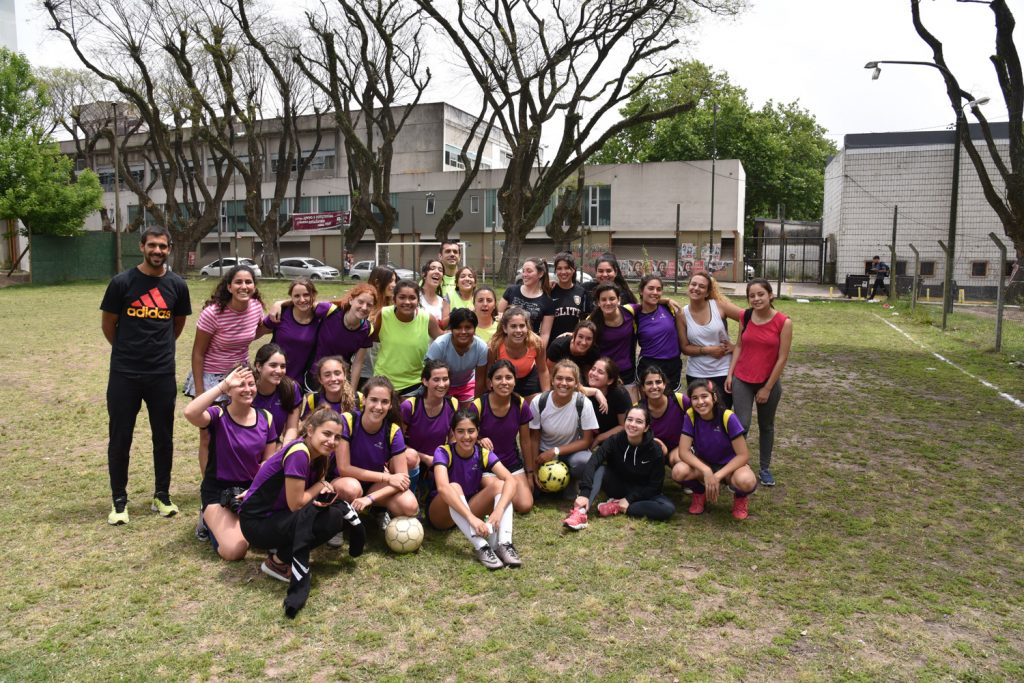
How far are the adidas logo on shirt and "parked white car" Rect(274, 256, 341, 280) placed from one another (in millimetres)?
31253

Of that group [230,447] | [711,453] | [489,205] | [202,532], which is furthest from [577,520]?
[489,205]

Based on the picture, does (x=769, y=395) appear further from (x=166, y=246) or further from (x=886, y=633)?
(x=166, y=246)

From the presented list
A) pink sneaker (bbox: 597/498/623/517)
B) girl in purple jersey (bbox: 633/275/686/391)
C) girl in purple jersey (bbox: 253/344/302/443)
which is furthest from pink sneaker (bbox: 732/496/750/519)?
girl in purple jersey (bbox: 253/344/302/443)

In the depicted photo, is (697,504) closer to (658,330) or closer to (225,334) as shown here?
(658,330)

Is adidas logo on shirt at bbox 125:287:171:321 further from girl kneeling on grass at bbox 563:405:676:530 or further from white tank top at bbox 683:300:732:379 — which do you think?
white tank top at bbox 683:300:732:379

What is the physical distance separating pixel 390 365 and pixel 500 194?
69.7ft

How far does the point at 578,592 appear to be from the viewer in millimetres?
4109

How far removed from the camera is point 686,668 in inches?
132

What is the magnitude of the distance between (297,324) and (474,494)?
179cm

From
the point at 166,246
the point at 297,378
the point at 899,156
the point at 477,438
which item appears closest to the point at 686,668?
the point at 477,438

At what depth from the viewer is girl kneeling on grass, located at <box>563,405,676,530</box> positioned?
5242 mm

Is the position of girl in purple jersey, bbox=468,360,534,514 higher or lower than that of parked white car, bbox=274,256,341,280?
lower

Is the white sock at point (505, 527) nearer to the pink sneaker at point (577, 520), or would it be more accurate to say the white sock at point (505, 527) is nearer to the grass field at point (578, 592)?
the grass field at point (578, 592)

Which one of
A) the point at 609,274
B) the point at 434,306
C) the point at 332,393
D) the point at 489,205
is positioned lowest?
the point at 332,393
